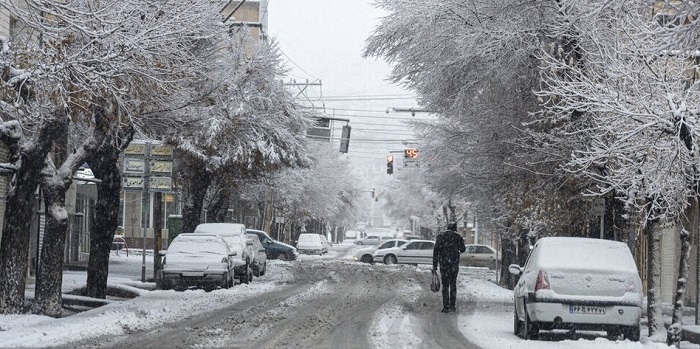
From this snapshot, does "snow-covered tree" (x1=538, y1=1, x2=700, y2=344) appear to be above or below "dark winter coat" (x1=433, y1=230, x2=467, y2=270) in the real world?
above

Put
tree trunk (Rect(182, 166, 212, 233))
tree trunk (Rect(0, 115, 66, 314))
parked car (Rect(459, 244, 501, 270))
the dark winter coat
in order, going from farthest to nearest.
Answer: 1. parked car (Rect(459, 244, 501, 270))
2. tree trunk (Rect(182, 166, 212, 233))
3. the dark winter coat
4. tree trunk (Rect(0, 115, 66, 314))

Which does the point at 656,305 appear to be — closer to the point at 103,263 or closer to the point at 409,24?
the point at 409,24

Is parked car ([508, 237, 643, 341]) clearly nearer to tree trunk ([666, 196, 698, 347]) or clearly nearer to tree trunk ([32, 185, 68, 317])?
tree trunk ([666, 196, 698, 347])

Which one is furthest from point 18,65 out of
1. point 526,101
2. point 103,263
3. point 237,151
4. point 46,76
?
point 237,151

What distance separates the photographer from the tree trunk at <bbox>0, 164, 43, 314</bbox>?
17.7 metres

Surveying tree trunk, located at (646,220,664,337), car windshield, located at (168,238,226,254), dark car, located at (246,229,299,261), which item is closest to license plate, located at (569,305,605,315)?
tree trunk, located at (646,220,664,337)

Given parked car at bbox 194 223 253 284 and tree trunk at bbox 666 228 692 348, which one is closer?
tree trunk at bbox 666 228 692 348

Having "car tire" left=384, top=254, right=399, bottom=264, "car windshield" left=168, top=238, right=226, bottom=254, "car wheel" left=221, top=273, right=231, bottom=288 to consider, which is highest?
"car windshield" left=168, top=238, right=226, bottom=254

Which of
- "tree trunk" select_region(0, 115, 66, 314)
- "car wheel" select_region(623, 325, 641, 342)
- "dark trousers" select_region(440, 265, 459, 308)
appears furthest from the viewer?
"dark trousers" select_region(440, 265, 459, 308)

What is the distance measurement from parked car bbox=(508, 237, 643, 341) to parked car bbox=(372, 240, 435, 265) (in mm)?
41052

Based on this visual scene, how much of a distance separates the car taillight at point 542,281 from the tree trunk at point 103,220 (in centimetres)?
1103

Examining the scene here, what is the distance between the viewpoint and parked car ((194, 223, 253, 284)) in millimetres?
32656

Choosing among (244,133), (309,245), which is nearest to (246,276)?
(244,133)

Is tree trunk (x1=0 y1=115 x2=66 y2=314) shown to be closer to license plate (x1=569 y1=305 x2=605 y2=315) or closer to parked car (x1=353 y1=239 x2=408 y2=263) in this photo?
license plate (x1=569 y1=305 x2=605 y2=315)
